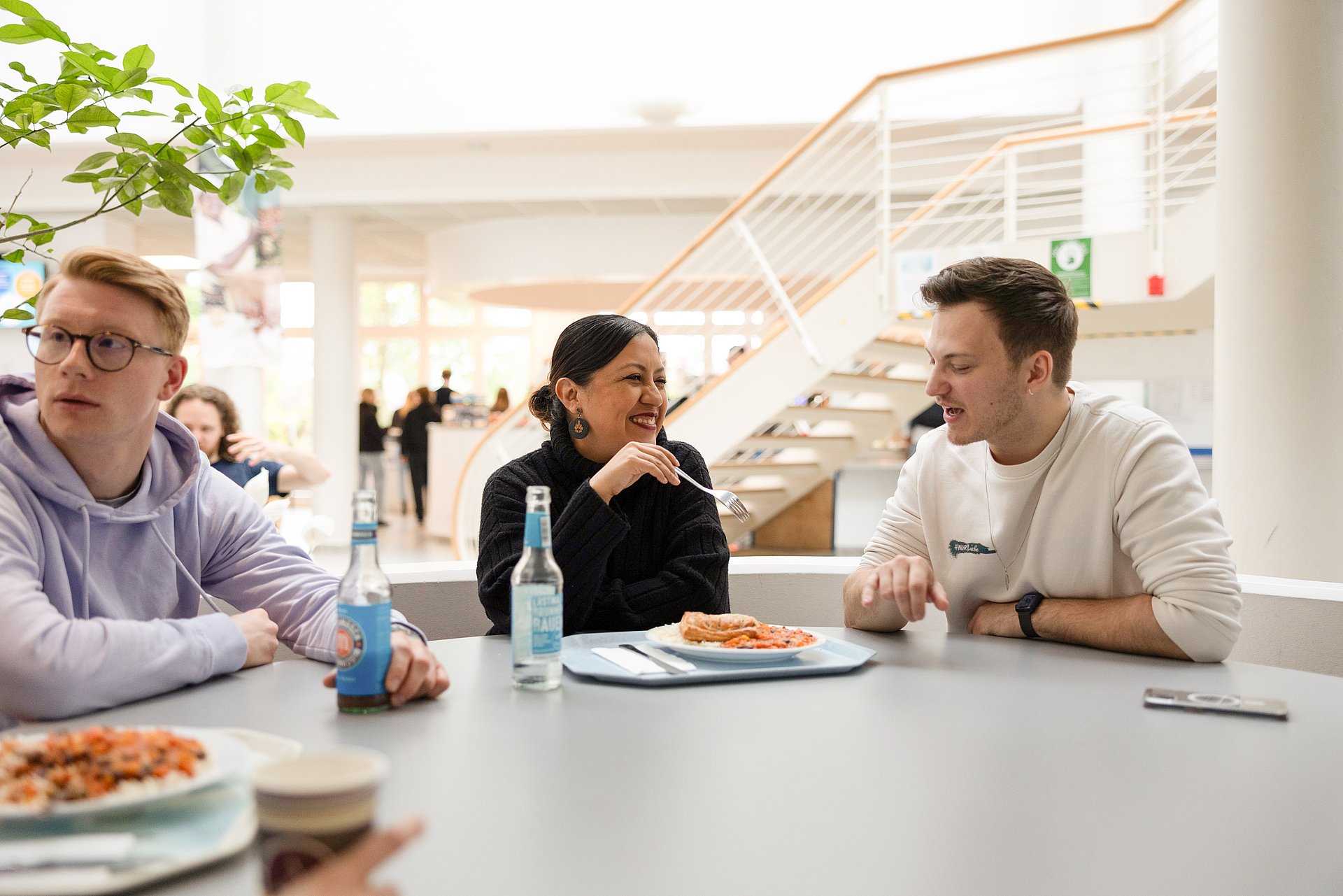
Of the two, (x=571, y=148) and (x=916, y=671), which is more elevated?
(x=571, y=148)

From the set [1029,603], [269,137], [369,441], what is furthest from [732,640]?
[369,441]

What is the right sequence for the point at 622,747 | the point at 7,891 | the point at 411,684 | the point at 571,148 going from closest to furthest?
the point at 7,891
the point at 622,747
the point at 411,684
the point at 571,148

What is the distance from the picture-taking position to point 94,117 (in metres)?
1.31

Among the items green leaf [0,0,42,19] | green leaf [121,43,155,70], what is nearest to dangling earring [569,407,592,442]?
green leaf [121,43,155,70]

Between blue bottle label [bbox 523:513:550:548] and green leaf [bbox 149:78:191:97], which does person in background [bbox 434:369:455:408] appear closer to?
green leaf [bbox 149:78:191:97]

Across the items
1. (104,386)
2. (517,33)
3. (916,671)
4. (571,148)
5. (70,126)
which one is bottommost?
(916,671)

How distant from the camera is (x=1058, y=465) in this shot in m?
1.78

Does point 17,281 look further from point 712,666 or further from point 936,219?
point 712,666

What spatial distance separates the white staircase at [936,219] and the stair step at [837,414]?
0.05ft

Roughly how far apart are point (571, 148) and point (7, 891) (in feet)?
26.2

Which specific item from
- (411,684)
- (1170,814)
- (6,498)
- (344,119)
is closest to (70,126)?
(6,498)

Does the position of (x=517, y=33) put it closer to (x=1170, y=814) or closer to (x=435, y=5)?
(x=435, y=5)

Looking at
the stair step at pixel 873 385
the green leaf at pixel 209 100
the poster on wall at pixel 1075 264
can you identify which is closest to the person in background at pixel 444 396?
the stair step at pixel 873 385

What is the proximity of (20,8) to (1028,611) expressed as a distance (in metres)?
1.57
